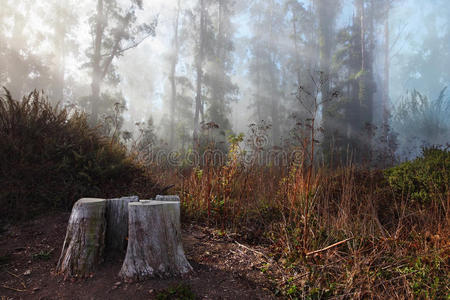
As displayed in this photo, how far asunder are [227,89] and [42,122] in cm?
1729

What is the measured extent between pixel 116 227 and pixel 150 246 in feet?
2.04

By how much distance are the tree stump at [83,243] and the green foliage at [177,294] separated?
2.46ft

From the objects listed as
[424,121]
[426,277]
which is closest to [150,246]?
[426,277]

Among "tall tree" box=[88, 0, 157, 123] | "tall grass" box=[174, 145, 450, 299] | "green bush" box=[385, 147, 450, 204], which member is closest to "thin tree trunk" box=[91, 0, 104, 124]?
"tall tree" box=[88, 0, 157, 123]

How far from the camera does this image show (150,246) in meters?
1.88

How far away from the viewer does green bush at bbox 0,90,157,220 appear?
2.98 meters

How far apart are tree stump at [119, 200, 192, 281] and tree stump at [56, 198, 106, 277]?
316 millimetres

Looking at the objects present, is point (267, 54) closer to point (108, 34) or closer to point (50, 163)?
point (108, 34)

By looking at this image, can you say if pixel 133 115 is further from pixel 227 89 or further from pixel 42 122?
pixel 42 122

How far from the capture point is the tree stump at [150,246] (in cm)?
186

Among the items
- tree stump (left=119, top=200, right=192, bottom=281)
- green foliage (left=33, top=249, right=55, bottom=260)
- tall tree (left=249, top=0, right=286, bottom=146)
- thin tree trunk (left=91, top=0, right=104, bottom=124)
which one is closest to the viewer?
tree stump (left=119, top=200, right=192, bottom=281)

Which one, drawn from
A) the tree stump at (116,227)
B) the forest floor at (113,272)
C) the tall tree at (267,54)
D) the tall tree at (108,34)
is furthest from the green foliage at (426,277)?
the tall tree at (267,54)

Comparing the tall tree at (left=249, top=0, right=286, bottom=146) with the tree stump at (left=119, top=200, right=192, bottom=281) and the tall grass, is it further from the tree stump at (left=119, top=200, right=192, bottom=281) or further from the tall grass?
the tree stump at (left=119, top=200, right=192, bottom=281)

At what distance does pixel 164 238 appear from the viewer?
6.31ft
